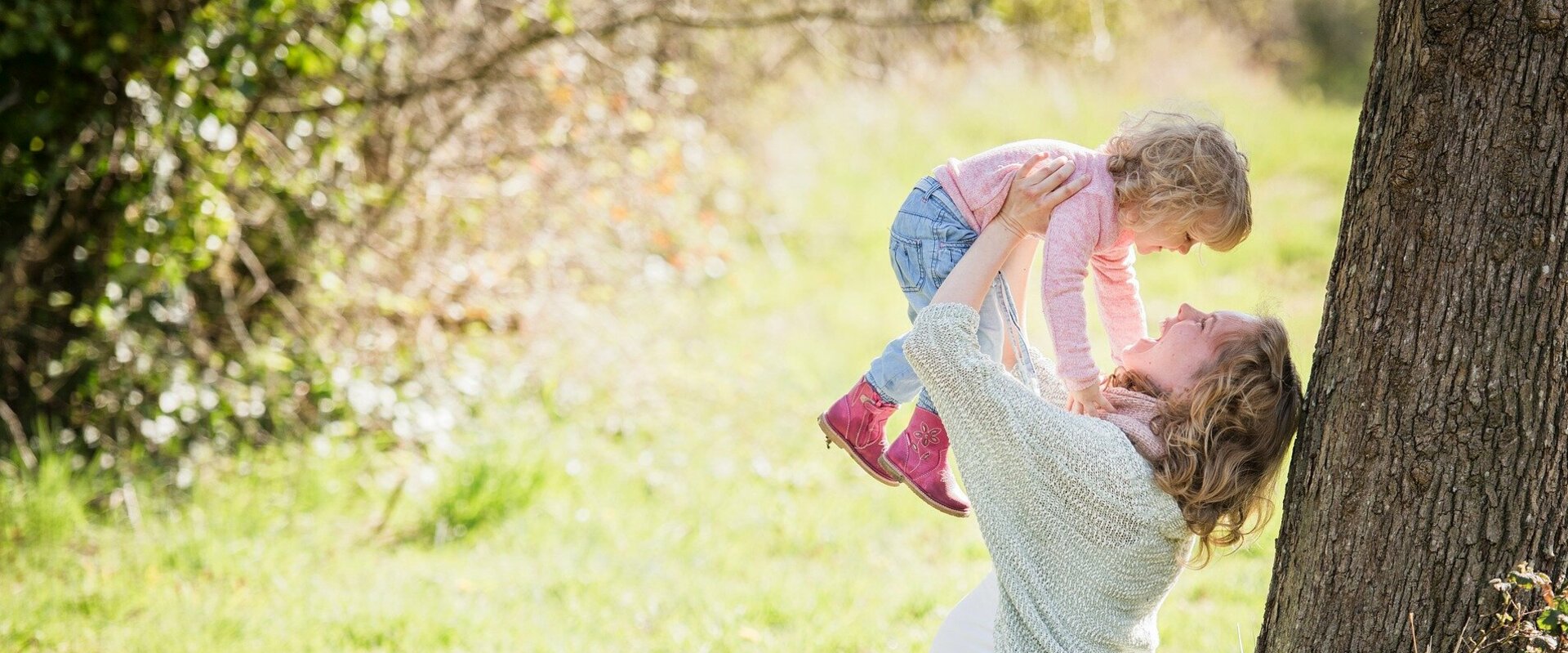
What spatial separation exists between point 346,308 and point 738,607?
98.4 inches

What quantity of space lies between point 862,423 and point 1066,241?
0.70 m

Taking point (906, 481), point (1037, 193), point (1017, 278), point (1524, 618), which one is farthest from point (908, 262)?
point (1524, 618)

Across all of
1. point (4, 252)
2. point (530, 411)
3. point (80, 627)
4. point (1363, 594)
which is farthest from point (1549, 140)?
point (4, 252)

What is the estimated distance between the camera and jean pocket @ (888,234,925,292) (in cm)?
257

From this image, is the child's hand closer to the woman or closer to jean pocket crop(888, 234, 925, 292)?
the woman

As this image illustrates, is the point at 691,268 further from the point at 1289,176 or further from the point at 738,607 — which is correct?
the point at 1289,176

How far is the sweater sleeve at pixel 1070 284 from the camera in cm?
227

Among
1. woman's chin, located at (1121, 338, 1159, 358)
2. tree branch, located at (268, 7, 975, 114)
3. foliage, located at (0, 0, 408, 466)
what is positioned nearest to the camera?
woman's chin, located at (1121, 338, 1159, 358)

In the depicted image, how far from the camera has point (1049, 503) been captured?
222cm

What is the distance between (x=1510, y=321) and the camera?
6.36 ft

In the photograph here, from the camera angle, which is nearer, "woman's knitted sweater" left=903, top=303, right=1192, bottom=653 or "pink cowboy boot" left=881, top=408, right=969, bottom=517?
"woman's knitted sweater" left=903, top=303, right=1192, bottom=653

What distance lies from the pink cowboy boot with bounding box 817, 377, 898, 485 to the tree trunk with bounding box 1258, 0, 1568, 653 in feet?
3.15

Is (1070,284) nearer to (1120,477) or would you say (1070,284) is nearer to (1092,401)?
(1092,401)

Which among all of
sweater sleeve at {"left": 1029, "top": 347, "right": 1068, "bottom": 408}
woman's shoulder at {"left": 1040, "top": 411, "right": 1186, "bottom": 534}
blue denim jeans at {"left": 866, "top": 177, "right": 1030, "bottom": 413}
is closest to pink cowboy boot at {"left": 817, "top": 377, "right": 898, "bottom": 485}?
blue denim jeans at {"left": 866, "top": 177, "right": 1030, "bottom": 413}
